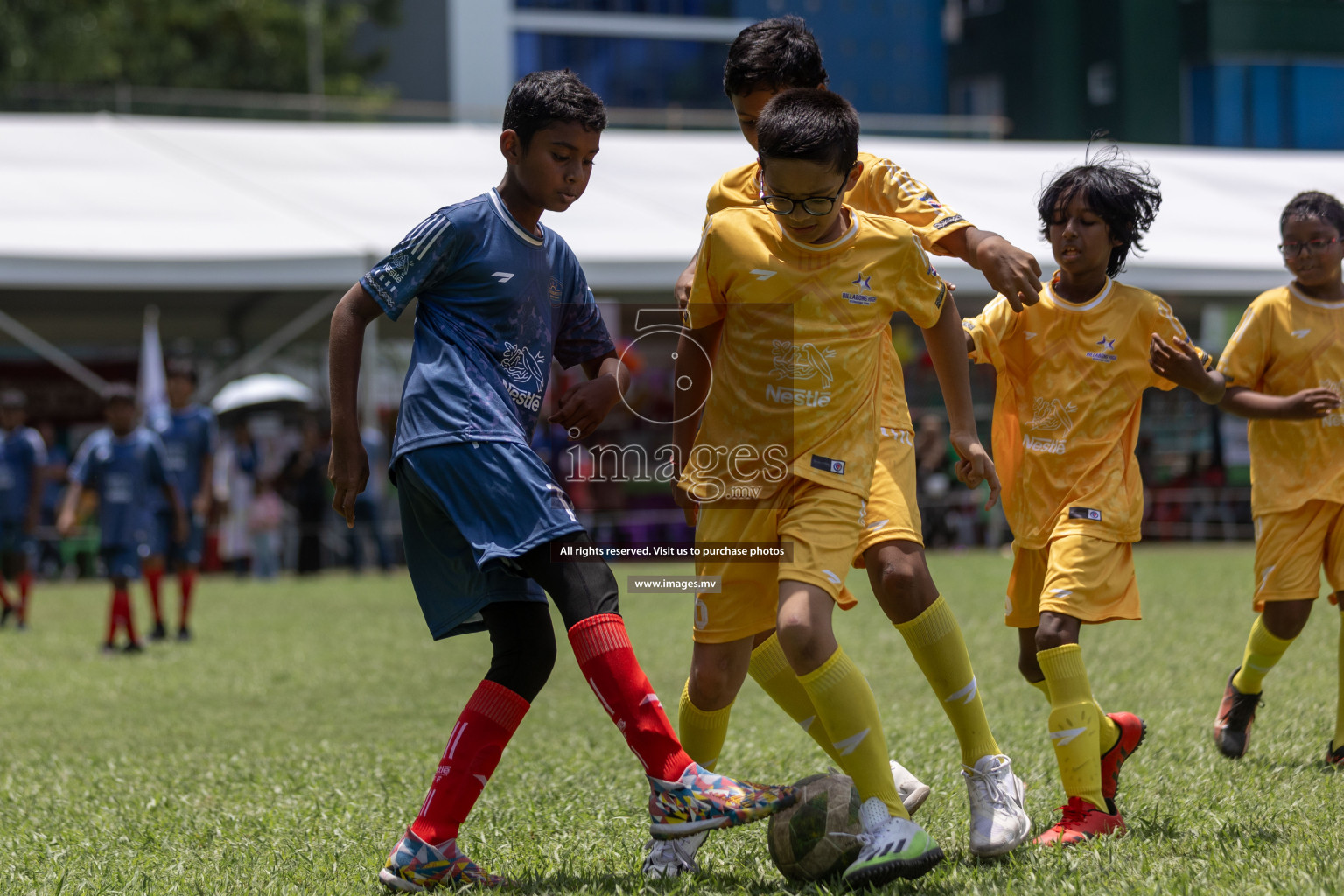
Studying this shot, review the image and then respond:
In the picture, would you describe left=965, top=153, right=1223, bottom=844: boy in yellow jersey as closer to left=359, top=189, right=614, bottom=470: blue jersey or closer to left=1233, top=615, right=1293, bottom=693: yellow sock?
left=1233, top=615, right=1293, bottom=693: yellow sock

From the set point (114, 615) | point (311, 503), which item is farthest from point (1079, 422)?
point (311, 503)

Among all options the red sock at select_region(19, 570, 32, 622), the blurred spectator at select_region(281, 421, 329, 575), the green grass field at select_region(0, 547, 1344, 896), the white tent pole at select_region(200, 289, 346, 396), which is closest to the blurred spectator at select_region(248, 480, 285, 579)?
the blurred spectator at select_region(281, 421, 329, 575)

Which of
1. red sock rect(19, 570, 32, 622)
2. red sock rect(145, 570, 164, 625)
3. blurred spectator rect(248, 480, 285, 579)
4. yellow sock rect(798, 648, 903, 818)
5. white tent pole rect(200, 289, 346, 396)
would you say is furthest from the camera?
blurred spectator rect(248, 480, 285, 579)

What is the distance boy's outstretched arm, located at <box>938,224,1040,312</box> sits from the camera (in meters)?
3.55

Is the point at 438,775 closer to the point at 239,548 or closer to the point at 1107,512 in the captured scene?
the point at 1107,512

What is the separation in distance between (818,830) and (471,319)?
1511 mm

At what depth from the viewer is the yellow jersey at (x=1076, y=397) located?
4195mm

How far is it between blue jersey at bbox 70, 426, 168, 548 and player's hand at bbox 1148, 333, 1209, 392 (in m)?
9.10

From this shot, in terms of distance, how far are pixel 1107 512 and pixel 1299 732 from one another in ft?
6.52

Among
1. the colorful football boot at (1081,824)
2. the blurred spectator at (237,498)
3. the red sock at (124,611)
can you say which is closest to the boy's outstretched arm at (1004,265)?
the colorful football boot at (1081,824)

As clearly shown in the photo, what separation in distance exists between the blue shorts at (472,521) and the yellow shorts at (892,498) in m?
0.79

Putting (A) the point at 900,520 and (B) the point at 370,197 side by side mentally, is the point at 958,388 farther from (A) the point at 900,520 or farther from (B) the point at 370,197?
(B) the point at 370,197

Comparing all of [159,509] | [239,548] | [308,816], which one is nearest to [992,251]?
[308,816]

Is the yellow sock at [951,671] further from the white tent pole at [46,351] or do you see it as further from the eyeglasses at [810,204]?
the white tent pole at [46,351]
